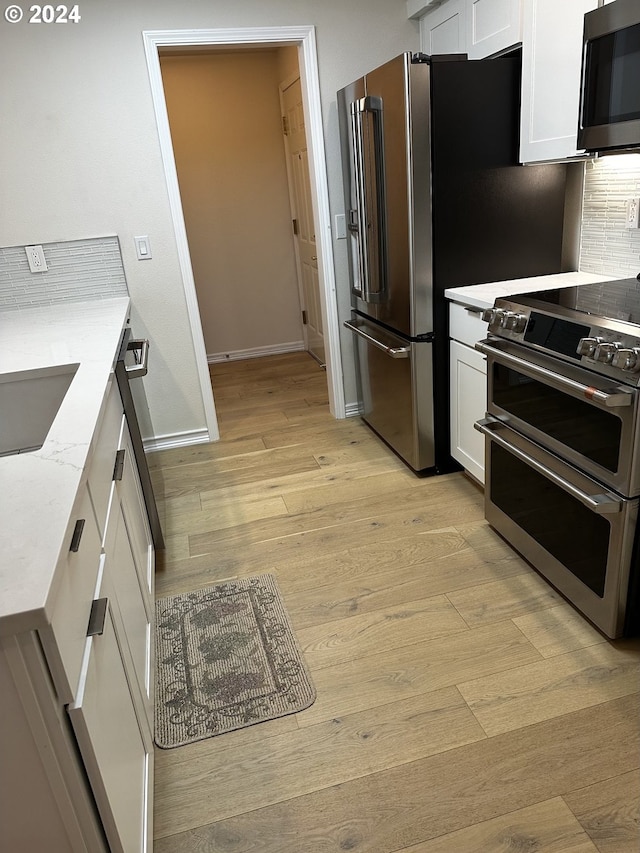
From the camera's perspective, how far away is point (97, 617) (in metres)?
1.06

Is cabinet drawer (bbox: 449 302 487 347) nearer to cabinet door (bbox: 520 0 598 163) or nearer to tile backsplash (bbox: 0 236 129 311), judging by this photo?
cabinet door (bbox: 520 0 598 163)

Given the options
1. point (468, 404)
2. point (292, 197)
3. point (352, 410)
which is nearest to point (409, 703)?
point (468, 404)

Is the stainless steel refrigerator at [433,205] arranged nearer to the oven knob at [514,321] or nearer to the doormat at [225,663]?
the oven knob at [514,321]

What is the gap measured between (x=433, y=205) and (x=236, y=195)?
109 inches

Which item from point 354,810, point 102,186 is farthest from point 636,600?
point 102,186

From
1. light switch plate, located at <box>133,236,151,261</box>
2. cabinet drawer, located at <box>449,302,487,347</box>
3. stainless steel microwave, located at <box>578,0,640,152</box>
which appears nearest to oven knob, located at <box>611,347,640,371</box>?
stainless steel microwave, located at <box>578,0,640,152</box>

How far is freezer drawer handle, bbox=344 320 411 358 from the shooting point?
273cm

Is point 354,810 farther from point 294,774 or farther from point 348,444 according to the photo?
point 348,444

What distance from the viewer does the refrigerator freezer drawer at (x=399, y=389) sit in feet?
8.97

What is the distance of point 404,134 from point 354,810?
2.28 m

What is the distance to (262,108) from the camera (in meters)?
4.67

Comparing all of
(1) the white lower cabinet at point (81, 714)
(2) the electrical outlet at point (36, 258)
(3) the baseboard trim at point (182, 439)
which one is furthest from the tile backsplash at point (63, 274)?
(1) the white lower cabinet at point (81, 714)

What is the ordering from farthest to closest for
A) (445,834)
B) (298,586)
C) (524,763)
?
(298,586) < (524,763) < (445,834)

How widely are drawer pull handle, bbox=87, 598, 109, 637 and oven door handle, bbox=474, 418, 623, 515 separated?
128cm
